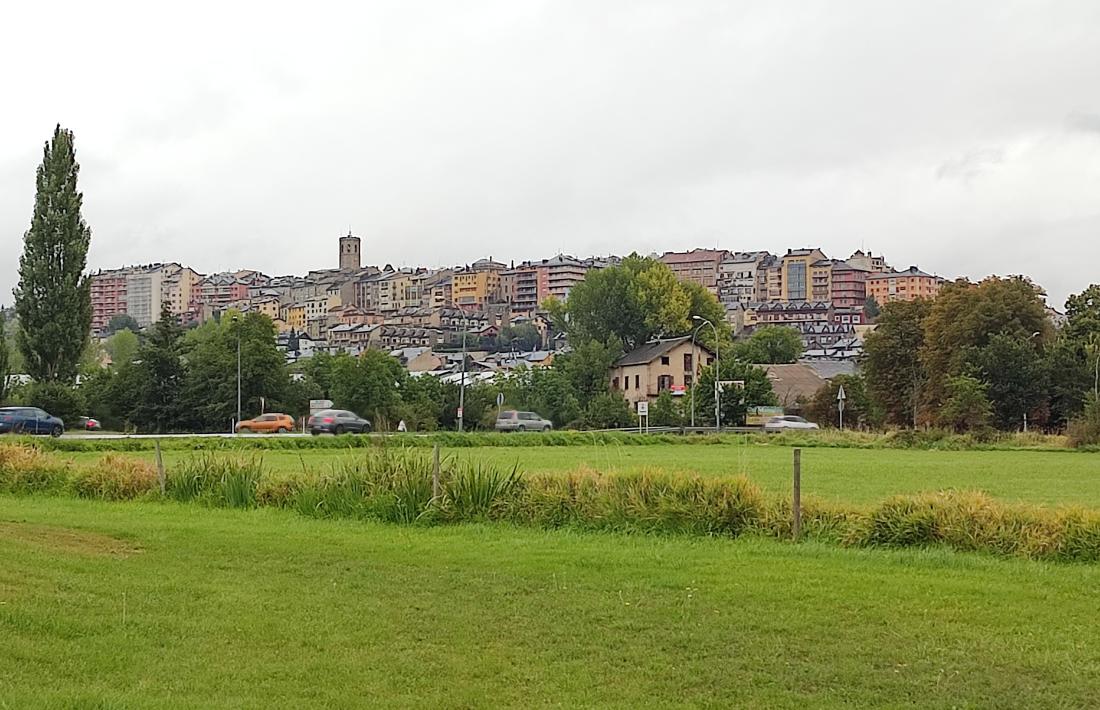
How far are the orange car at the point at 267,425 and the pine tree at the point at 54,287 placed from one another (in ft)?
31.3

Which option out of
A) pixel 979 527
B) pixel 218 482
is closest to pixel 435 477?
pixel 218 482

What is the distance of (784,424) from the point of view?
73.6 metres

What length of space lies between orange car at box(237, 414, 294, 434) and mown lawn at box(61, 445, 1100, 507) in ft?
61.8

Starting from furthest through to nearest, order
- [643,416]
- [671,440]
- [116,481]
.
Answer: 1. [643,416]
2. [671,440]
3. [116,481]

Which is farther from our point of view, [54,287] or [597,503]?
[54,287]

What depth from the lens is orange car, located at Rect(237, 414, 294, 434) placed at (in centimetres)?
6738

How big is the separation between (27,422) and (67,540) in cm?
4338

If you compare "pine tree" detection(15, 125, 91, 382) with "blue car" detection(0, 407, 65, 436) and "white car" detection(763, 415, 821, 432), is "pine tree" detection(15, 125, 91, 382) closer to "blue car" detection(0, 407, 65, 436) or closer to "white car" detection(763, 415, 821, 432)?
"blue car" detection(0, 407, 65, 436)

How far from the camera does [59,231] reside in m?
66.8

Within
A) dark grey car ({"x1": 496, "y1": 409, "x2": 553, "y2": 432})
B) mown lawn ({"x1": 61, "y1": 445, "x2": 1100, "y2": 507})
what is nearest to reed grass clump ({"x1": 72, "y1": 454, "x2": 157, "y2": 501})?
mown lawn ({"x1": 61, "y1": 445, "x2": 1100, "y2": 507})

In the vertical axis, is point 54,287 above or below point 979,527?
above

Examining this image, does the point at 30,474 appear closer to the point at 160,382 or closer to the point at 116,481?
the point at 116,481

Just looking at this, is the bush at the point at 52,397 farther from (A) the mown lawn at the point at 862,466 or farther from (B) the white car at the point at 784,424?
(B) the white car at the point at 784,424

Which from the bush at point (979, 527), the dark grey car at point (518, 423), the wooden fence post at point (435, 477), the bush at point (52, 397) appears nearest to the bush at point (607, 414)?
the dark grey car at point (518, 423)
